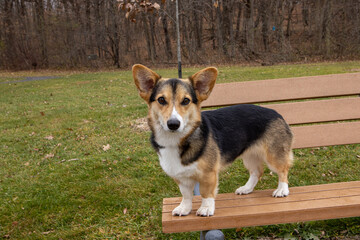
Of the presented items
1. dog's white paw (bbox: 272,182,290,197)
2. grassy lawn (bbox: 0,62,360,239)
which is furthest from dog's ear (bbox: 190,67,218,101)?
grassy lawn (bbox: 0,62,360,239)

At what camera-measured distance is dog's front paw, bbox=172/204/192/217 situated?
2682mm

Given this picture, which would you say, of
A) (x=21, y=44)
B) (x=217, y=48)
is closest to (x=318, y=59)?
(x=217, y=48)

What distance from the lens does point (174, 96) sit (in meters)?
2.49

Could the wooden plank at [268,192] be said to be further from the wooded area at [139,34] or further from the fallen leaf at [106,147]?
the wooded area at [139,34]

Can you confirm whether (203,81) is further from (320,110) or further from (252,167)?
(320,110)

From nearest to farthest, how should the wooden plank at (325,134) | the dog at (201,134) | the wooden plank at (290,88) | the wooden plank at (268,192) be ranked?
the dog at (201,134) → the wooden plank at (268,192) → the wooden plank at (290,88) → the wooden plank at (325,134)

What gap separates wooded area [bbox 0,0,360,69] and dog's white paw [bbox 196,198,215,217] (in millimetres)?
22988

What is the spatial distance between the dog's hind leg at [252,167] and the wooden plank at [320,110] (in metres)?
0.72

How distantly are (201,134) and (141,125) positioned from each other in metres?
4.94

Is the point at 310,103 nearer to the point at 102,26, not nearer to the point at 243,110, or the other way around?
the point at 243,110

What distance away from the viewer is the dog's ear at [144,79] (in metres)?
2.60

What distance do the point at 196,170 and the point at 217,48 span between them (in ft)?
86.2

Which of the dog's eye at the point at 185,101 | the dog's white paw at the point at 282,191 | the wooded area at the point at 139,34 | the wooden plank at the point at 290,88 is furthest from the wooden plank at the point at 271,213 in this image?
the wooded area at the point at 139,34

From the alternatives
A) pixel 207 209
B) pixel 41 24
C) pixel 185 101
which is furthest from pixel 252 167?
pixel 41 24
